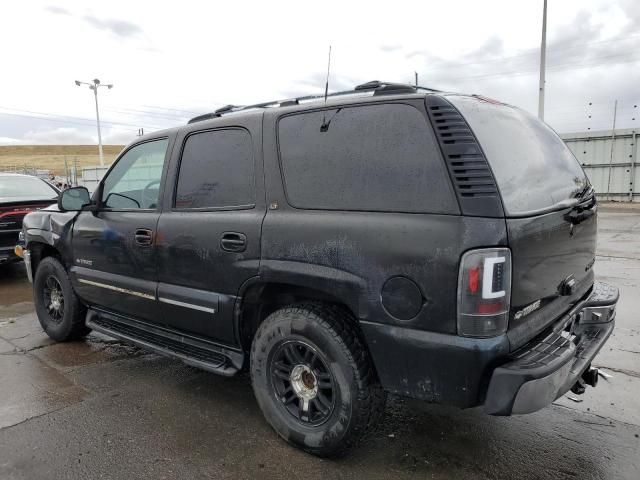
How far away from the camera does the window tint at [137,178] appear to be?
3.57 meters

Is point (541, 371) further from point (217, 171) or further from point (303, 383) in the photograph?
point (217, 171)

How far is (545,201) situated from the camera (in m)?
2.44

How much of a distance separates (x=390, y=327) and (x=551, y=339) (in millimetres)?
840

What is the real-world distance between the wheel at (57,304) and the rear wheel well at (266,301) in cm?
217

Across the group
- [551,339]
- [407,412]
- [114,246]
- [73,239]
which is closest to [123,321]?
[114,246]

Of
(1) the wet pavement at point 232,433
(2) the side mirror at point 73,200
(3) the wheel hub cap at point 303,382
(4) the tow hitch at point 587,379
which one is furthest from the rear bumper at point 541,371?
(2) the side mirror at point 73,200

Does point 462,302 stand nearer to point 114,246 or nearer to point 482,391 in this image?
point 482,391

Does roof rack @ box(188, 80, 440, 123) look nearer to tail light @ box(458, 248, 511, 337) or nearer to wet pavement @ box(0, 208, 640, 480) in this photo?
tail light @ box(458, 248, 511, 337)

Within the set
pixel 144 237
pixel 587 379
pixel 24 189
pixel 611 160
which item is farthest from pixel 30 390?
pixel 611 160

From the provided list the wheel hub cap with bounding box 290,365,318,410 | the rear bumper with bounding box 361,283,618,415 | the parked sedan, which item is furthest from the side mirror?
the parked sedan

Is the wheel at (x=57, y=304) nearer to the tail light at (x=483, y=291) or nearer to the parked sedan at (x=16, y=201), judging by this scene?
the parked sedan at (x=16, y=201)

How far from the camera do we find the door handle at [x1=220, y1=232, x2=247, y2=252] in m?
2.81

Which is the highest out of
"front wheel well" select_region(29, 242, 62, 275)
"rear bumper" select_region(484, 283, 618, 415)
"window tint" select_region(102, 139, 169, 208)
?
"window tint" select_region(102, 139, 169, 208)

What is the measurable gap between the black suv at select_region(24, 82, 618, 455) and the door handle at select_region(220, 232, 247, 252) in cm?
1
